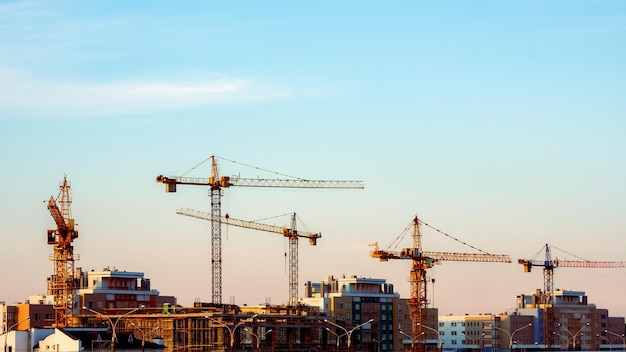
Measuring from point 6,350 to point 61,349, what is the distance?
915 centimetres

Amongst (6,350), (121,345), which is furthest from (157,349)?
(6,350)

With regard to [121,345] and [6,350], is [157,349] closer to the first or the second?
[121,345]

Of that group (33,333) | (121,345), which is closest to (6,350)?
(33,333)

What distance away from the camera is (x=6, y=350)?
168 m

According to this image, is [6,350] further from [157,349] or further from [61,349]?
[157,349]

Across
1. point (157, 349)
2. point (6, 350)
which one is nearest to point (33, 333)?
point (6, 350)

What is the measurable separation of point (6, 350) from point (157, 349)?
22618 mm

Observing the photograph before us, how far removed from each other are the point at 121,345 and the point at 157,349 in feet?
27.2

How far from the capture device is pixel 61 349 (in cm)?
16475

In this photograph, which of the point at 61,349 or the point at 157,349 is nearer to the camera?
the point at 61,349

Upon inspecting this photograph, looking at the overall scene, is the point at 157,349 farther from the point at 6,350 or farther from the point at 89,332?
the point at 6,350

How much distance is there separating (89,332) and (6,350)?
1228 cm

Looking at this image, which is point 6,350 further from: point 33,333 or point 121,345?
point 121,345

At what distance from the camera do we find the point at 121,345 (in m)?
171
